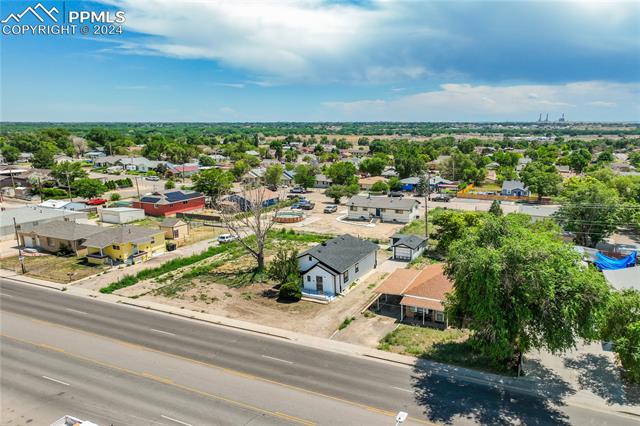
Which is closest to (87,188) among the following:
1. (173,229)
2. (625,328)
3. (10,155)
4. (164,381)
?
(173,229)

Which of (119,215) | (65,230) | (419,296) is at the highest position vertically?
(65,230)

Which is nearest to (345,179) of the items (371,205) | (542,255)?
(371,205)

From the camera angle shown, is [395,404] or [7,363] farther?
[7,363]

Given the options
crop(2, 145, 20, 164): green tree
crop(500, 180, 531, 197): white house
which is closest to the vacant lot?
crop(500, 180, 531, 197): white house

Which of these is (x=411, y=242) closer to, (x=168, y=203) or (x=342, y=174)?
(x=168, y=203)

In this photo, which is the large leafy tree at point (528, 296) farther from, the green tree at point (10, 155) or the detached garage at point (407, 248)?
the green tree at point (10, 155)

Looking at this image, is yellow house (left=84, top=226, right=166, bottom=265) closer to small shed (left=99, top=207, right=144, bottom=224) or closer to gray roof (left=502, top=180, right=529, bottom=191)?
small shed (left=99, top=207, right=144, bottom=224)

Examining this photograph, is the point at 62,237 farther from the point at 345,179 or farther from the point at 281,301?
the point at 345,179
